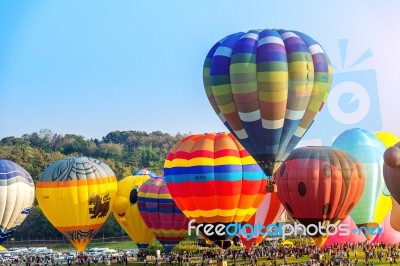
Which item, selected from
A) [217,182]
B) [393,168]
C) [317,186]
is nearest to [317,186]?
[317,186]

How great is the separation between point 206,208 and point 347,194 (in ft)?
19.1

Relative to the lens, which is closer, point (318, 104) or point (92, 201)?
point (318, 104)

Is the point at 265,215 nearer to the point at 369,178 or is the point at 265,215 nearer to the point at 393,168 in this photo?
the point at 369,178

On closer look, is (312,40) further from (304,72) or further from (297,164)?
(297,164)

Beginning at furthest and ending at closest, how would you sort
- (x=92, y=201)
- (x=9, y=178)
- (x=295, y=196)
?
(x=9, y=178) < (x=92, y=201) < (x=295, y=196)

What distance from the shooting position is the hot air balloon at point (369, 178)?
33750 millimetres

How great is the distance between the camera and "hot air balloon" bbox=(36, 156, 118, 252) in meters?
33.8

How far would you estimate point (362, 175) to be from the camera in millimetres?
28688

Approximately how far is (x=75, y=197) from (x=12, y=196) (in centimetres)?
516

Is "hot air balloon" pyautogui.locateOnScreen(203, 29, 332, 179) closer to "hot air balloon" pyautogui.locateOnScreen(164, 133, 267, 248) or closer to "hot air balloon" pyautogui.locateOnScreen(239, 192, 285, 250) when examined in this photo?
"hot air balloon" pyautogui.locateOnScreen(164, 133, 267, 248)

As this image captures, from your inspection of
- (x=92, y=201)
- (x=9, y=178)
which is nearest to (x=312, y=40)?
(x=92, y=201)

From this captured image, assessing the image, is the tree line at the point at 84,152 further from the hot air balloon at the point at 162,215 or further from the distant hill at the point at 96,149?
the hot air balloon at the point at 162,215

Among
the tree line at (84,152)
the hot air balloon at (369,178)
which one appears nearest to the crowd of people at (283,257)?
the hot air balloon at (369,178)

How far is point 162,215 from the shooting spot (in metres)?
34.8
